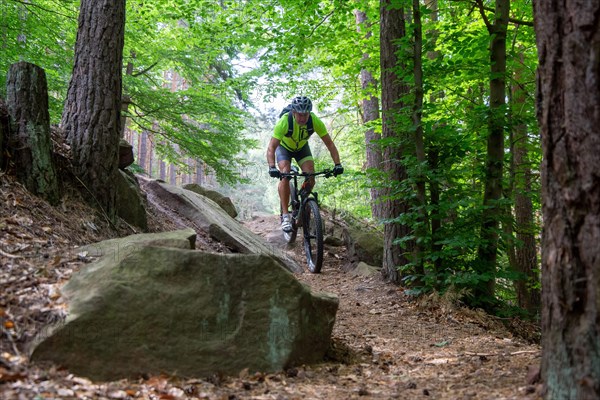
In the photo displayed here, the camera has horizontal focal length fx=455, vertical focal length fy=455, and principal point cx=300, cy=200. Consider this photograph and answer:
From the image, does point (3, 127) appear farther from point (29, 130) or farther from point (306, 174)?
point (306, 174)

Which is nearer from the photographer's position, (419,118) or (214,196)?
(419,118)

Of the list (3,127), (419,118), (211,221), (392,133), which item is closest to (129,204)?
(3,127)

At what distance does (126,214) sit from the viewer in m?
5.91

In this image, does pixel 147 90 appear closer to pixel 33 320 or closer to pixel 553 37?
pixel 33 320

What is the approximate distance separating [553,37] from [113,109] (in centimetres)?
461

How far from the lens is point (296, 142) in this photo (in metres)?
7.42

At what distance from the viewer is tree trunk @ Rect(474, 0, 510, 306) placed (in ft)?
17.3

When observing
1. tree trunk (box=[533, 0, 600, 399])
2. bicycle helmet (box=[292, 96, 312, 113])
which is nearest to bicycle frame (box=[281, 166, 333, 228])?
bicycle helmet (box=[292, 96, 312, 113])

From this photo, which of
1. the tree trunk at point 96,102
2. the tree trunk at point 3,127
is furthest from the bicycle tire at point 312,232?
the tree trunk at point 3,127

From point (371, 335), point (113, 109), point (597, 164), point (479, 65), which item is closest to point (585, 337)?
point (597, 164)

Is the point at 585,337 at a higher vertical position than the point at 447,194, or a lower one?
lower

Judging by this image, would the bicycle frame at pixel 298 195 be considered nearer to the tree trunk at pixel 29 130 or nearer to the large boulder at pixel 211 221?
the large boulder at pixel 211 221

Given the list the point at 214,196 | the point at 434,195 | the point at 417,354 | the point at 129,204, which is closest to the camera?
the point at 417,354

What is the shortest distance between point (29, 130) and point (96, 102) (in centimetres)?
85
